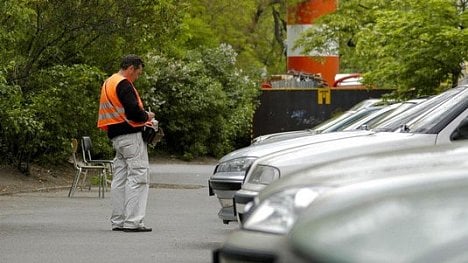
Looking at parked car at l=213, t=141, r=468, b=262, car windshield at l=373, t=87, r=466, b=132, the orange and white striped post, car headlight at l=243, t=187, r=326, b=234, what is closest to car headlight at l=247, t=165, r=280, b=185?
car windshield at l=373, t=87, r=466, b=132

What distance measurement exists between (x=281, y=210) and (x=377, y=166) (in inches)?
16.1

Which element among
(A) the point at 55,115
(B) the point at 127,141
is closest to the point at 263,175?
(B) the point at 127,141

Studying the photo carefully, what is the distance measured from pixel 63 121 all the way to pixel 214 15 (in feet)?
75.3

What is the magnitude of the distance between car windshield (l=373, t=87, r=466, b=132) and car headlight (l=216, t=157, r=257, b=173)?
125 cm

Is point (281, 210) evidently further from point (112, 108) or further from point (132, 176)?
point (132, 176)

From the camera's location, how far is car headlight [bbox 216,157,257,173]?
35.9ft

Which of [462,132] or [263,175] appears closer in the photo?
[462,132]

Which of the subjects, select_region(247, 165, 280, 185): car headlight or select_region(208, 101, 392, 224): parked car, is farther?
select_region(208, 101, 392, 224): parked car

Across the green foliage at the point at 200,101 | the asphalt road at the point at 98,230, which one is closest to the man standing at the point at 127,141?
the asphalt road at the point at 98,230

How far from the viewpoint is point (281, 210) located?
427 cm

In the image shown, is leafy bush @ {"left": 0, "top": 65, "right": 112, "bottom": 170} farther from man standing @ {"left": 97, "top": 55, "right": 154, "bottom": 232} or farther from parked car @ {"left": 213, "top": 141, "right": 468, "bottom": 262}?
parked car @ {"left": 213, "top": 141, "right": 468, "bottom": 262}

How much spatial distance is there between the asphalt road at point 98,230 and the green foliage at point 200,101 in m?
11.7

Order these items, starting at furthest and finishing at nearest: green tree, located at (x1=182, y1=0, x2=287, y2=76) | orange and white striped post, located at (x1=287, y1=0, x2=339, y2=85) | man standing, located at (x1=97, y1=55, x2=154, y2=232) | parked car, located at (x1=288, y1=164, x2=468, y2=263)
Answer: orange and white striped post, located at (x1=287, y1=0, x2=339, y2=85) → green tree, located at (x1=182, y1=0, x2=287, y2=76) → man standing, located at (x1=97, y1=55, x2=154, y2=232) → parked car, located at (x1=288, y1=164, x2=468, y2=263)

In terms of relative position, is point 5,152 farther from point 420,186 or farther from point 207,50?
point 420,186
